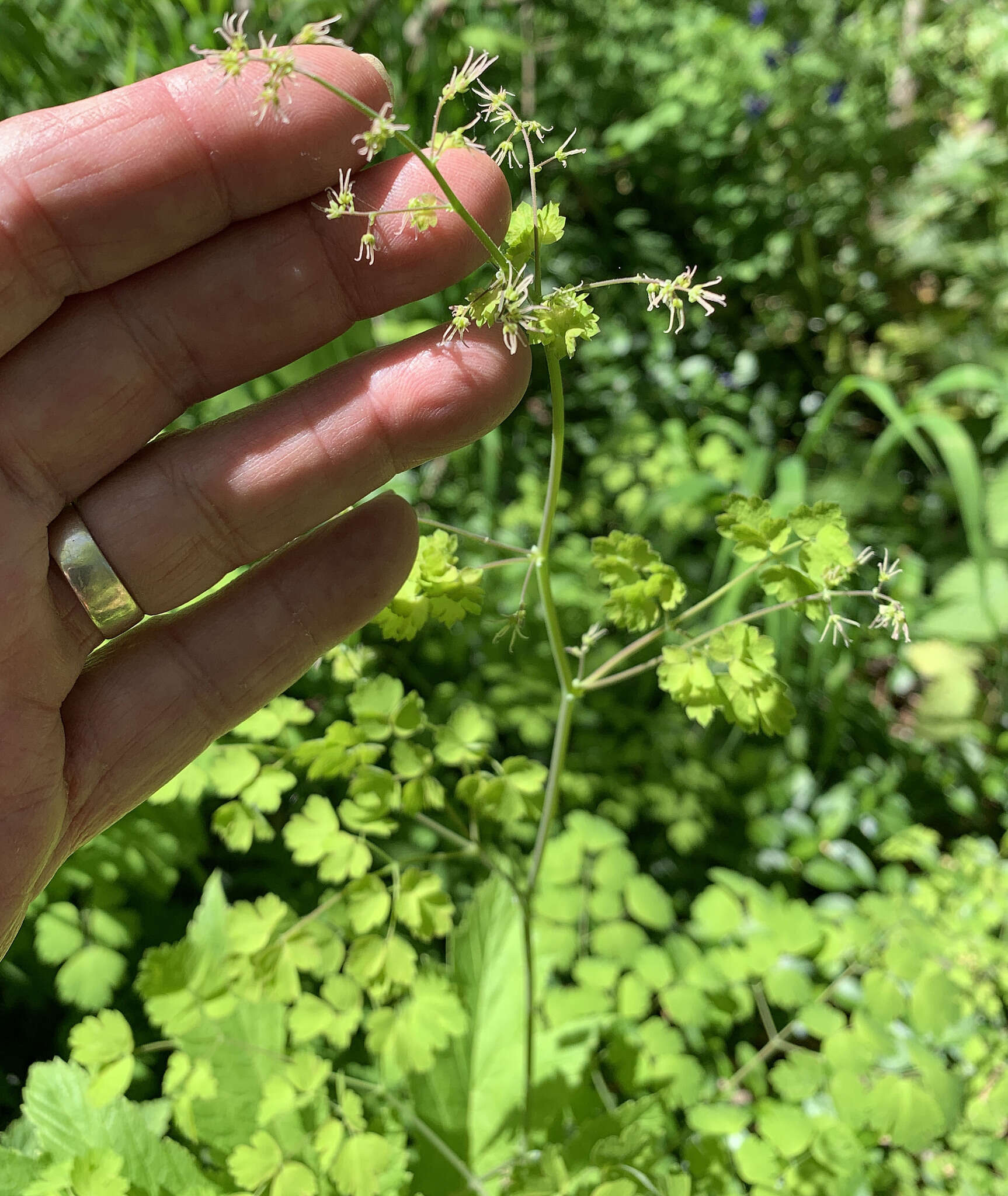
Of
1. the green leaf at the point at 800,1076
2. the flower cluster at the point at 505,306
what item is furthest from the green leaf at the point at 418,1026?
the flower cluster at the point at 505,306

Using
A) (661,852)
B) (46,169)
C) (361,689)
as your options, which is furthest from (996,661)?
(46,169)

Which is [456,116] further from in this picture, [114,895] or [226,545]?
[114,895]

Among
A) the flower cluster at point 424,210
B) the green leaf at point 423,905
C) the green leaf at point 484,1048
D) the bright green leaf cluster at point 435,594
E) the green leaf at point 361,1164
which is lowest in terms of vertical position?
the green leaf at point 484,1048

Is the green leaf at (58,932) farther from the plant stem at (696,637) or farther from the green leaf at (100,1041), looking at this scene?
the plant stem at (696,637)

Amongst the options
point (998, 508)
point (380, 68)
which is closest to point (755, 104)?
point (998, 508)

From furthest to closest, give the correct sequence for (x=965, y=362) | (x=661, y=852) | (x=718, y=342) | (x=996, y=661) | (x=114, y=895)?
(x=718, y=342), (x=965, y=362), (x=996, y=661), (x=661, y=852), (x=114, y=895)
